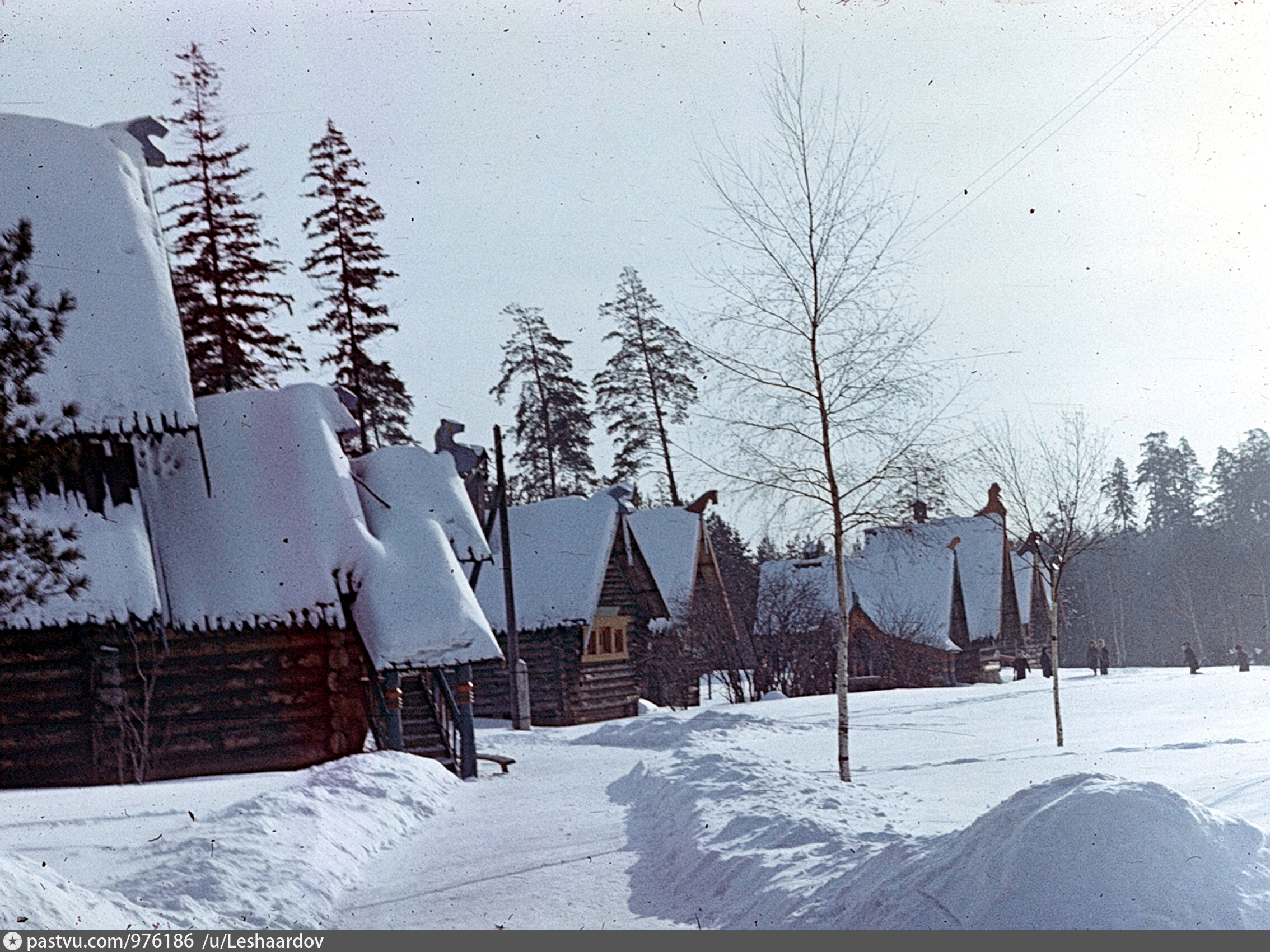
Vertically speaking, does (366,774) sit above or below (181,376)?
below

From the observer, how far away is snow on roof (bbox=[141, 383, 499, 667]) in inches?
624

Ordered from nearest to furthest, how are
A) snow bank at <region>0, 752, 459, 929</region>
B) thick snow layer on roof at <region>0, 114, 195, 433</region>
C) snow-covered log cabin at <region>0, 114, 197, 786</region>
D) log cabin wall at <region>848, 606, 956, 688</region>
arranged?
1. snow bank at <region>0, 752, 459, 929</region>
2. snow-covered log cabin at <region>0, 114, 197, 786</region>
3. thick snow layer on roof at <region>0, 114, 195, 433</region>
4. log cabin wall at <region>848, 606, 956, 688</region>

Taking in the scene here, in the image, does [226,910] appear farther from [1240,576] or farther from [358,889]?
[1240,576]

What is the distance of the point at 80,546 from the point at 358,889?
8.43 metres

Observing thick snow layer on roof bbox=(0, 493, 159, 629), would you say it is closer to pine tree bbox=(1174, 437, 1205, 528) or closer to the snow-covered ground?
the snow-covered ground

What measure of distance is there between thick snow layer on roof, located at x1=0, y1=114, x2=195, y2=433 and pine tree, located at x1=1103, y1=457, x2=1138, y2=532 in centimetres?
1570

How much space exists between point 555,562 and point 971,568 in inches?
810

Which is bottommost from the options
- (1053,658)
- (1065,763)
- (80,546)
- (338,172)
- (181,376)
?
(1065,763)

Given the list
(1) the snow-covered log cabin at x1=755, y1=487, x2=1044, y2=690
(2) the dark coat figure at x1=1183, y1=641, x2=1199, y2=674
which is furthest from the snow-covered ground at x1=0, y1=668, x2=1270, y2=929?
(1) the snow-covered log cabin at x1=755, y1=487, x2=1044, y2=690

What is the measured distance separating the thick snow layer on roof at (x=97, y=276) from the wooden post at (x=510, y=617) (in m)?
10.5

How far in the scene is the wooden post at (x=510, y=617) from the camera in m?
25.6

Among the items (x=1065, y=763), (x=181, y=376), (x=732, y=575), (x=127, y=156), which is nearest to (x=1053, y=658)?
→ (x=1065, y=763)

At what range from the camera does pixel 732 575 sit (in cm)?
4919

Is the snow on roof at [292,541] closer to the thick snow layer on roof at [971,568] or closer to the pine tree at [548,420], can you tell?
the pine tree at [548,420]
